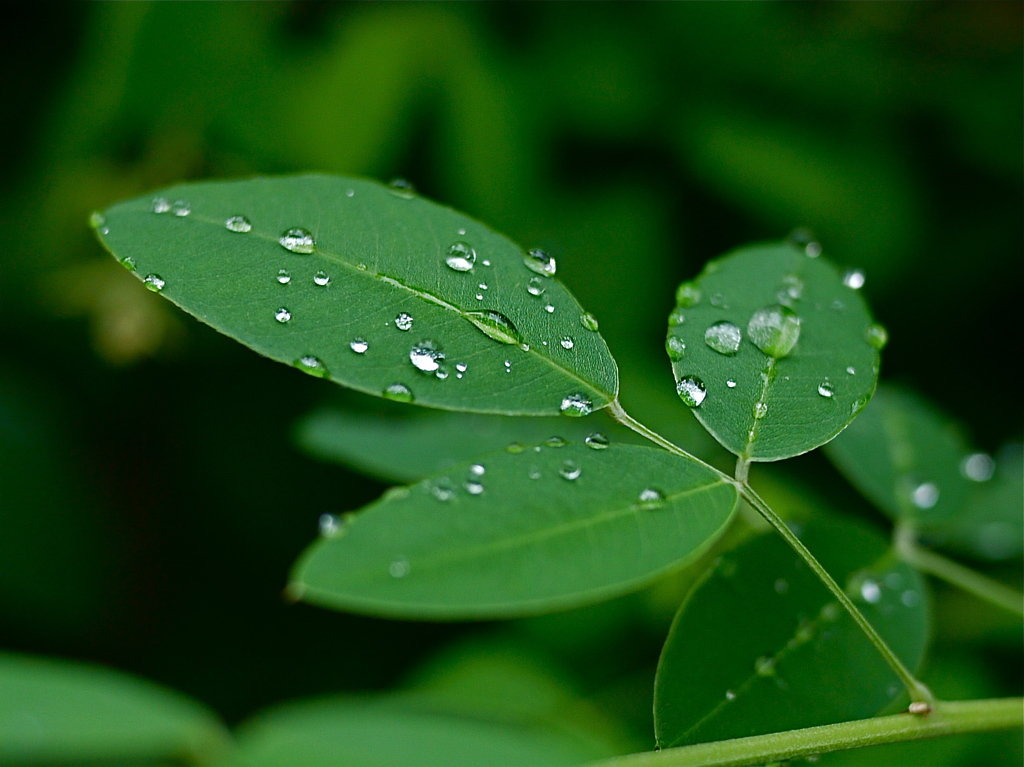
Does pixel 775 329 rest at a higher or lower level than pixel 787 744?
higher

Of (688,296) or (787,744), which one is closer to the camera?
(787,744)

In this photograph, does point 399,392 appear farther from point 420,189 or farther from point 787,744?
point 420,189

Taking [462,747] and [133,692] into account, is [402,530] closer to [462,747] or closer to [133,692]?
[462,747]

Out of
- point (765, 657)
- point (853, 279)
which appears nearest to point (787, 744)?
point (765, 657)

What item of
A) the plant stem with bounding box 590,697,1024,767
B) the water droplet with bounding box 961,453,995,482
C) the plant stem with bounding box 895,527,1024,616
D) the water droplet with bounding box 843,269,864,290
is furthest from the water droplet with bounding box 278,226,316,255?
the water droplet with bounding box 961,453,995,482

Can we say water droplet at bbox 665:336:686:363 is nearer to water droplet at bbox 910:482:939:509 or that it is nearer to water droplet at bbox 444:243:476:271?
water droplet at bbox 444:243:476:271

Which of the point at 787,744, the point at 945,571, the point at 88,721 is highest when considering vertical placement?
the point at 787,744

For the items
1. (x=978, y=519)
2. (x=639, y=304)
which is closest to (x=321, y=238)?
(x=978, y=519)
